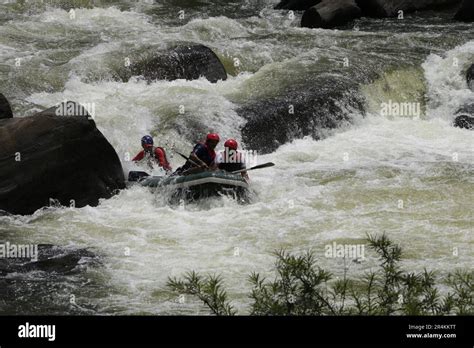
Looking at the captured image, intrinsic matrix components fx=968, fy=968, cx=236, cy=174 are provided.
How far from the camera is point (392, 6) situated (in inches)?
840

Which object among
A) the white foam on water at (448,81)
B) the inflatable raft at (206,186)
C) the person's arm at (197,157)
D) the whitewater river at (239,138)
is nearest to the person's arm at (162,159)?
the whitewater river at (239,138)

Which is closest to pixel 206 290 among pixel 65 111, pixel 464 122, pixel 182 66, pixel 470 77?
pixel 65 111

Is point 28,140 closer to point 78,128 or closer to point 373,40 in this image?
point 78,128

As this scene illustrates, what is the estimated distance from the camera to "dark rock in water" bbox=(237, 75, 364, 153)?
1414cm

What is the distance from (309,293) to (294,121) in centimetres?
871

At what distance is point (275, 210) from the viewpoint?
11.2 metres

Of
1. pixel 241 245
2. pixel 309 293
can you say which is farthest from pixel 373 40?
pixel 309 293

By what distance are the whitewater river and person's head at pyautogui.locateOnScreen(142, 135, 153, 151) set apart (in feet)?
2.11

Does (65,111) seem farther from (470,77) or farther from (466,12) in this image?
(466,12)

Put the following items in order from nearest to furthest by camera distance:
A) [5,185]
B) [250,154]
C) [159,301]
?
[159,301]
[5,185]
[250,154]

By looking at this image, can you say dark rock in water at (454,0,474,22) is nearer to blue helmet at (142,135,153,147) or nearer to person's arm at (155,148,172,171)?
person's arm at (155,148,172,171)

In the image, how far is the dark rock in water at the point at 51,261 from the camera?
906 cm

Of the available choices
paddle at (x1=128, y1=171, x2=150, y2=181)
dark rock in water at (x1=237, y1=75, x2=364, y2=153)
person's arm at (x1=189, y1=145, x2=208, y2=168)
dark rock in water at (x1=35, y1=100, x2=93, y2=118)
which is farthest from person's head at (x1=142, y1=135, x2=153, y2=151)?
dark rock in water at (x1=237, y1=75, x2=364, y2=153)

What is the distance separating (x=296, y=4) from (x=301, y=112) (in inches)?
331
